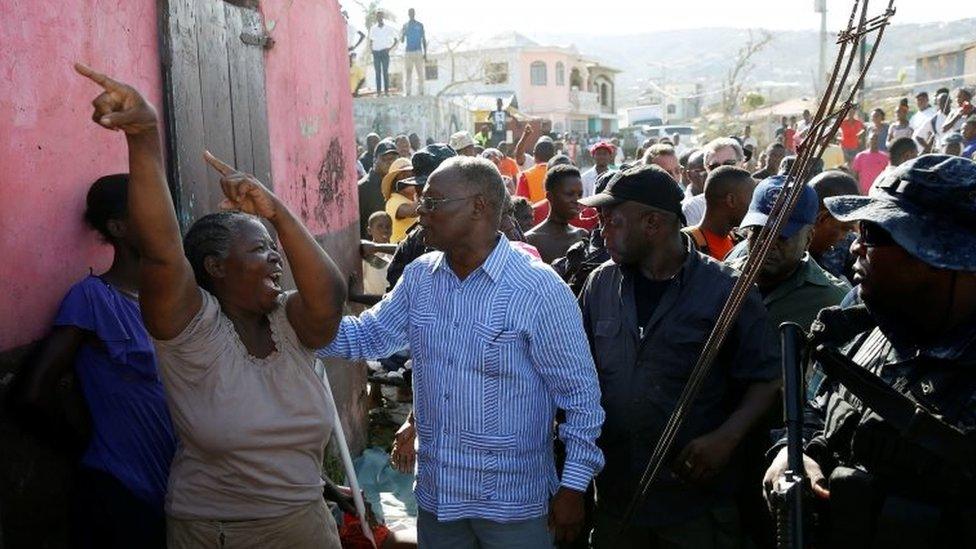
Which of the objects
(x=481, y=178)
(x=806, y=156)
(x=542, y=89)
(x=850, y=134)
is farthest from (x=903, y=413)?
(x=542, y=89)

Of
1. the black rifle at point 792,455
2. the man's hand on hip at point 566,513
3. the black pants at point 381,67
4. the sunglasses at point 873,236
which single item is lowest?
the man's hand on hip at point 566,513

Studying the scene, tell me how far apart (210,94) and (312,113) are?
1374mm

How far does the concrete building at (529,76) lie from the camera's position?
49.7 m

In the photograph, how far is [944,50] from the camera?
41.8m

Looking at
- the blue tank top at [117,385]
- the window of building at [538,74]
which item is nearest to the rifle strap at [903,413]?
the blue tank top at [117,385]

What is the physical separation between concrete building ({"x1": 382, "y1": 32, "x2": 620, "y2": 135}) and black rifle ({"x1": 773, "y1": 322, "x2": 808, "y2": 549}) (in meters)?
46.2

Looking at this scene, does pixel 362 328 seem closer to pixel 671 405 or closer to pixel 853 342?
pixel 671 405

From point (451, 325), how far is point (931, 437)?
Result: 1.37 meters

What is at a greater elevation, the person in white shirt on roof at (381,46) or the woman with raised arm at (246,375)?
the person in white shirt on roof at (381,46)

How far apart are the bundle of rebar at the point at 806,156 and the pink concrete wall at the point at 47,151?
1.97 metres

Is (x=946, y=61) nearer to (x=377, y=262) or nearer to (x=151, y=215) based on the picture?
(x=377, y=262)

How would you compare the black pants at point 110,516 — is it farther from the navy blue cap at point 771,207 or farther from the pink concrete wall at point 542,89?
the pink concrete wall at point 542,89

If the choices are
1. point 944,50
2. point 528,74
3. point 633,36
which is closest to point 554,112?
point 528,74

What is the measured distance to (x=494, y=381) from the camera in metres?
2.69
